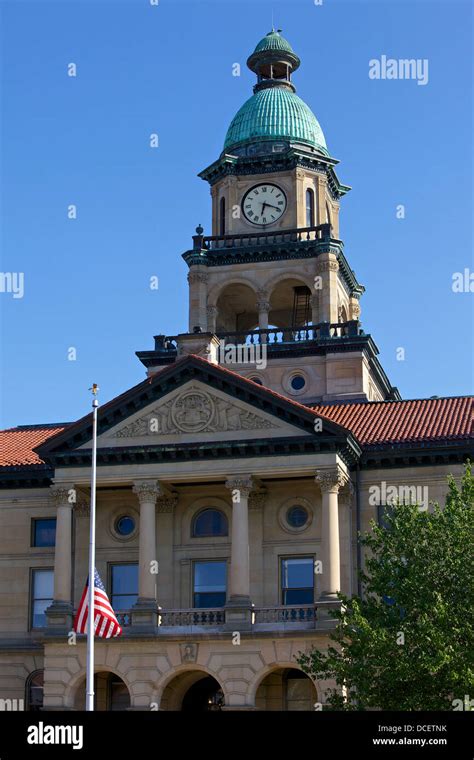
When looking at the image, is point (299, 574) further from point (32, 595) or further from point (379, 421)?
point (32, 595)

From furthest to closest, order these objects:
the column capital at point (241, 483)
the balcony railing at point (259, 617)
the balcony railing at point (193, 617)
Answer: the column capital at point (241, 483) → the balcony railing at point (193, 617) → the balcony railing at point (259, 617)

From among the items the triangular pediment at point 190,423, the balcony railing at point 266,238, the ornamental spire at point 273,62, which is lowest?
the triangular pediment at point 190,423

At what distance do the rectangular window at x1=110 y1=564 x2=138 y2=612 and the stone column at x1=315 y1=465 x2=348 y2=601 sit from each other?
7.77 meters

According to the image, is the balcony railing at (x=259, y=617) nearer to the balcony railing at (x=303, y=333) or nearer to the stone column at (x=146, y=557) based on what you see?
the stone column at (x=146, y=557)

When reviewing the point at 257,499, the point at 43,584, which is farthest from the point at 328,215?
the point at 43,584

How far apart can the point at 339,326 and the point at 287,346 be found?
8.39 feet

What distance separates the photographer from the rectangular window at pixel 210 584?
170 feet

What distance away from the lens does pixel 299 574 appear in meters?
51.2

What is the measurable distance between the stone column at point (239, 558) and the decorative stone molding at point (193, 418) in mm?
2027

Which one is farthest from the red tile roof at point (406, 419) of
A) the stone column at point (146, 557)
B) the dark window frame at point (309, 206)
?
the dark window frame at point (309, 206)

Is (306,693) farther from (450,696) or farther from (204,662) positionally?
(450,696)

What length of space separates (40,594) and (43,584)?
1.32 ft

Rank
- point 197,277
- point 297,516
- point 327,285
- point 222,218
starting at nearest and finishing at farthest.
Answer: point 297,516
point 327,285
point 197,277
point 222,218
